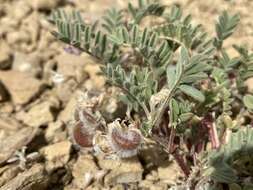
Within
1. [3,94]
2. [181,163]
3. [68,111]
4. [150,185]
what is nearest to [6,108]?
[3,94]

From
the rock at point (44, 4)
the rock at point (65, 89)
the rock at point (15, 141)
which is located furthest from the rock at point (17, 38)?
the rock at point (15, 141)

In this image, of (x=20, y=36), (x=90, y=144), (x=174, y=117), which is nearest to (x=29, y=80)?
(x=20, y=36)

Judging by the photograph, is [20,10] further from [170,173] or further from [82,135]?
[170,173]

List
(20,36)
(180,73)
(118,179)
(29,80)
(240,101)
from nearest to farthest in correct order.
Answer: (180,73), (118,179), (240,101), (29,80), (20,36)

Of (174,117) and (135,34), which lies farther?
(135,34)

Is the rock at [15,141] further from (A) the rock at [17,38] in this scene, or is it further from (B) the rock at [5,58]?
(A) the rock at [17,38]

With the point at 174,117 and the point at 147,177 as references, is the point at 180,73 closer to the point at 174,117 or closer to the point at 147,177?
the point at 174,117
